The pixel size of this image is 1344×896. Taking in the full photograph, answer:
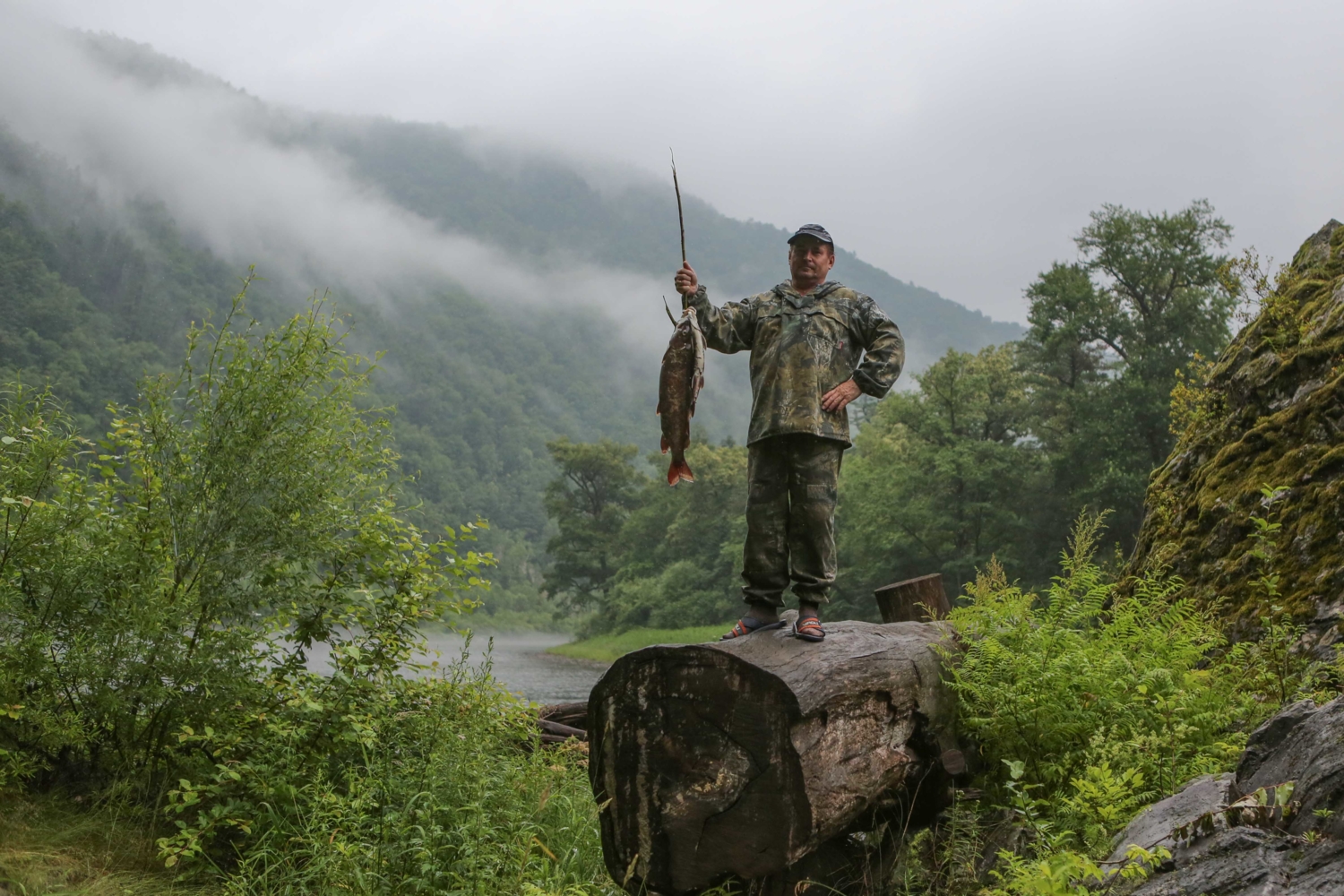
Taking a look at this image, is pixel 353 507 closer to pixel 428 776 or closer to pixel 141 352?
pixel 428 776

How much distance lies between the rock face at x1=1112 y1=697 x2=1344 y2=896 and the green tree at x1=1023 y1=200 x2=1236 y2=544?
31571mm

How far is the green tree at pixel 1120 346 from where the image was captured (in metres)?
34.8

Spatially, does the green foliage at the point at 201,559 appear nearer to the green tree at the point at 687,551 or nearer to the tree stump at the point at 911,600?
the tree stump at the point at 911,600

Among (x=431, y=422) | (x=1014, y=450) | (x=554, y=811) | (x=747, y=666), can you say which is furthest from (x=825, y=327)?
(x=431, y=422)

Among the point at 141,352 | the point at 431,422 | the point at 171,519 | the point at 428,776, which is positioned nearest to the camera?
the point at 428,776

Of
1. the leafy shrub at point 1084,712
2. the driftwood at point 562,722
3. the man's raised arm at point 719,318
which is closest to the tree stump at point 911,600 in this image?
the leafy shrub at point 1084,712

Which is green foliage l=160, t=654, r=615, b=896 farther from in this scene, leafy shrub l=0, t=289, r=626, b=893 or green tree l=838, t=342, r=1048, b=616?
green tree l=838, t=342, r=1048, b=616

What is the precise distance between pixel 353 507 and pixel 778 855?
4401 millimetres

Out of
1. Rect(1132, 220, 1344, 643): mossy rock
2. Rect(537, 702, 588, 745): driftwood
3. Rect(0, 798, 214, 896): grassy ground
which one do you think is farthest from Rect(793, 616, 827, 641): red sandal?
Rect(537, 702, 588, 745): driftwood

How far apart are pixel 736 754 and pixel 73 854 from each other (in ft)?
13.5

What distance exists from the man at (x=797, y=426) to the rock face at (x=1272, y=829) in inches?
84.3

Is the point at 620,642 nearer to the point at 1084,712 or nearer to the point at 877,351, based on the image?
the point at 877,351

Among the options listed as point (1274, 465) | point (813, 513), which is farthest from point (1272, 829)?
point (1274, 465)

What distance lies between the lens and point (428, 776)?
6.35m
